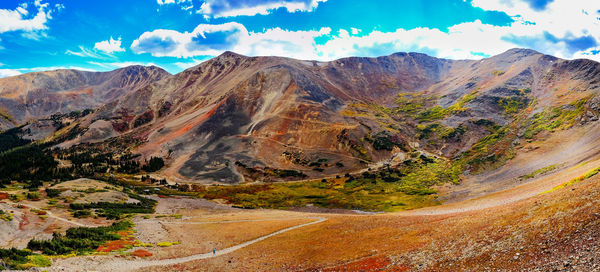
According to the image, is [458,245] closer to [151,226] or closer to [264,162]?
[151,226]

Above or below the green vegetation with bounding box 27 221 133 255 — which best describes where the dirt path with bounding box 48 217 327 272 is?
below

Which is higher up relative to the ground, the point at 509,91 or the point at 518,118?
the point at 509,91

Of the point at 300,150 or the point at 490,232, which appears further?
the point at 300,150

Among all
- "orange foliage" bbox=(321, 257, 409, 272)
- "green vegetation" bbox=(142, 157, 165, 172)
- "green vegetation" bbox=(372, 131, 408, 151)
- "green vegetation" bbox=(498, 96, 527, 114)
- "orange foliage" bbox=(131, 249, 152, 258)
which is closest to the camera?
"orange foliage" bbox=(321, 257, 409, 272)

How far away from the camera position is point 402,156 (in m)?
146

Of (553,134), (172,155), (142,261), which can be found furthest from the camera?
(172,155)

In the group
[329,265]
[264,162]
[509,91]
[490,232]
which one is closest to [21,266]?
[329,265]

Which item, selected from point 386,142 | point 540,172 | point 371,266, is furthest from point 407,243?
point 386,142

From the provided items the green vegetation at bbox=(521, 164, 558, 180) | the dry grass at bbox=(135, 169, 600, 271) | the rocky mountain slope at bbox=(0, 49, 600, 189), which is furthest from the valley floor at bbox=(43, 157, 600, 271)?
the rocky mountain slope at bbox=(0, 49, 600, 189)

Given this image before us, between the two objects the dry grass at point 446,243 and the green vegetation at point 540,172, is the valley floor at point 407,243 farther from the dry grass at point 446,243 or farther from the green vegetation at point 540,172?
the green vegetation at point 540,172

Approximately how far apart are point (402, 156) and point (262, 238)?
118 metres

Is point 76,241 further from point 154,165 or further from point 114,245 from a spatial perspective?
point 154,165

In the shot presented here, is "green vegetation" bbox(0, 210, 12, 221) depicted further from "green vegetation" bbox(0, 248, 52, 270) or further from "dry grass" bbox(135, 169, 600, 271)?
"dry grass" bbox(135, 169, 600, 271)

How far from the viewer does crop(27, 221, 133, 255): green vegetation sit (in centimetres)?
3068
